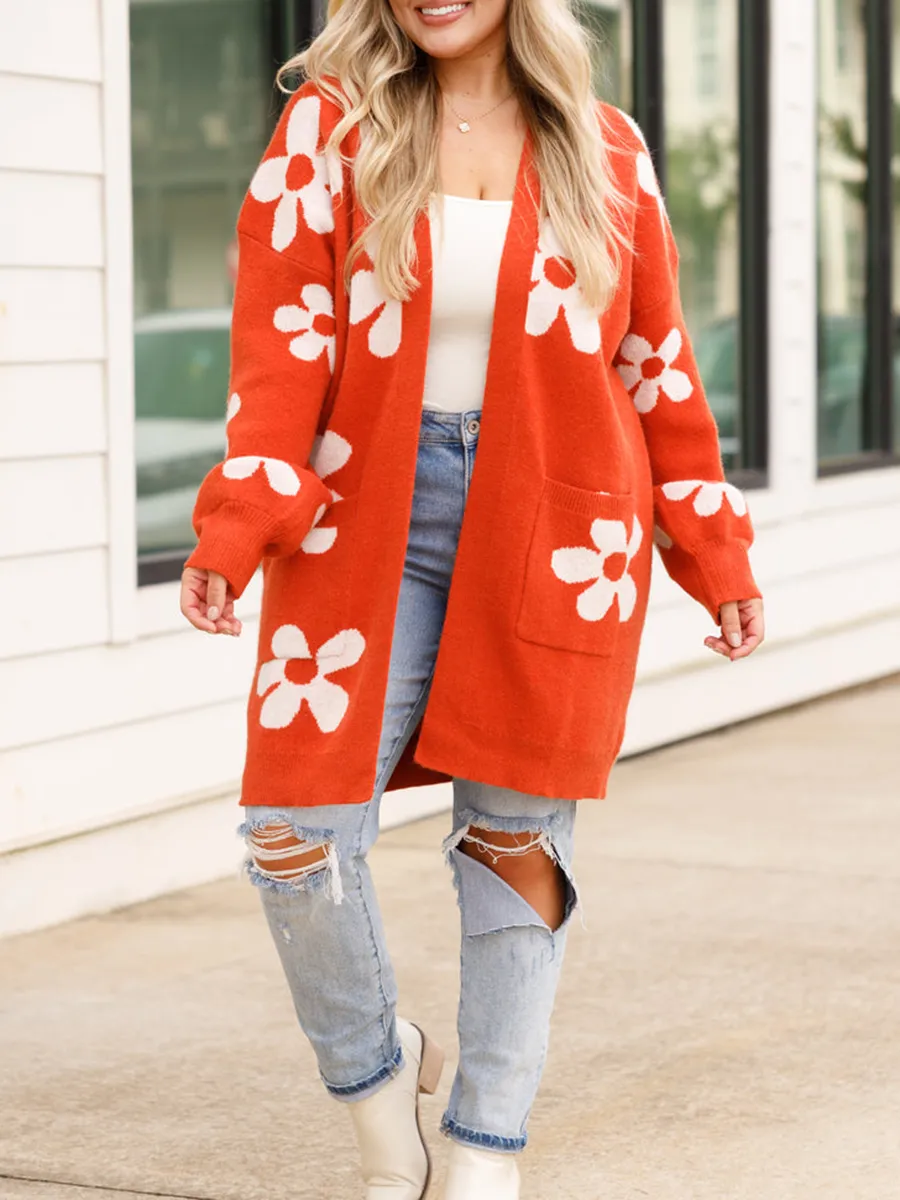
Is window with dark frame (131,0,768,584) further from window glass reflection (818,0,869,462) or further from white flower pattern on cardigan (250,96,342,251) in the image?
window glass reflection (818,0,869,462)

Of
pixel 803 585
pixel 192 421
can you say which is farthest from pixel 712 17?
pixel 192 421

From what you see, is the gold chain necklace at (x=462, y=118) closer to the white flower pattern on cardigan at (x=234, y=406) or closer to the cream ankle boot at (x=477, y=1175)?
the white flower pattern on cardigan at (x=234, y=406)

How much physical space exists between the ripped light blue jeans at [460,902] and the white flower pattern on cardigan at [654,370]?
0.95 ft

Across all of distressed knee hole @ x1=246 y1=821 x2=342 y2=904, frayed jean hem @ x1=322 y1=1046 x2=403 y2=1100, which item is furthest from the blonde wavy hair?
frayed jean hem @ x1=322 y1=1046 x2=403 y2=1100

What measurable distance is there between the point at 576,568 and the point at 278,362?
1.54ft

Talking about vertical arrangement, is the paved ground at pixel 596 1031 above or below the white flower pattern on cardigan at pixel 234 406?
below

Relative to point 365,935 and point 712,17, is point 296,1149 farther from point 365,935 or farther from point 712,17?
point 712,17

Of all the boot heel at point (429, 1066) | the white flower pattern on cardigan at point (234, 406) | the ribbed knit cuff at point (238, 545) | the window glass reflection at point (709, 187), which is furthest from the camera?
the window glass reflection at point (709, 187)

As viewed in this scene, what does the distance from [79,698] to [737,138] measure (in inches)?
163

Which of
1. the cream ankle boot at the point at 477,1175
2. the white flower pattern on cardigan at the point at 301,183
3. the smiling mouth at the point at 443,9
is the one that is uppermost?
the smiling mouth at the point at 443,9

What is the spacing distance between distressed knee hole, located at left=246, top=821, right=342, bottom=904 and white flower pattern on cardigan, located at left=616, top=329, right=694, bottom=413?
75 centimetres

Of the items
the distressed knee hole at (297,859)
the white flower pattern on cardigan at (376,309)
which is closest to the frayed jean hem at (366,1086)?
the distressed knee hole at (297,859)

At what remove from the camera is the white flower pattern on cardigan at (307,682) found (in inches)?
114

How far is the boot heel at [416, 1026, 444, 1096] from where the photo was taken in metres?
3.17
